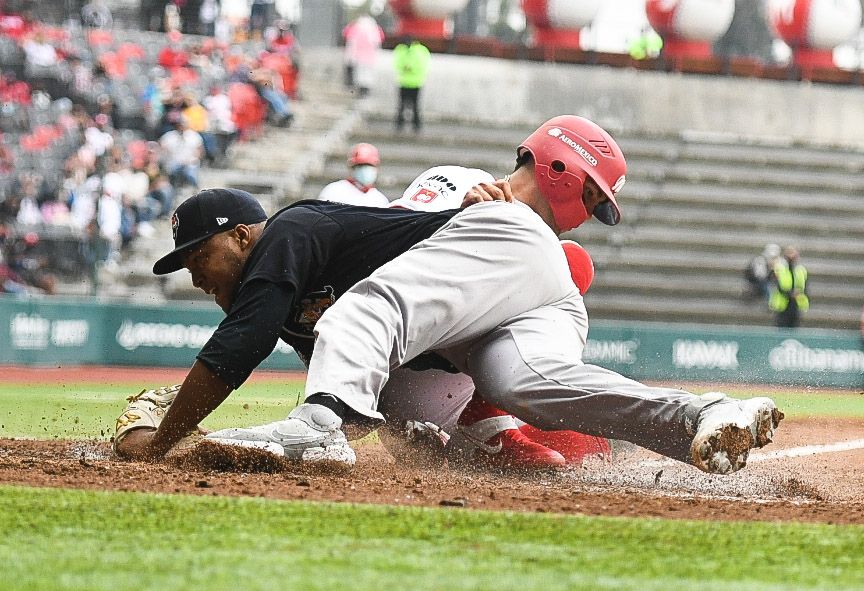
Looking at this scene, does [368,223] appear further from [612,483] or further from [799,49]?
[799,49]

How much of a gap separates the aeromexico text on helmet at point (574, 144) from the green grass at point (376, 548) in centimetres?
244

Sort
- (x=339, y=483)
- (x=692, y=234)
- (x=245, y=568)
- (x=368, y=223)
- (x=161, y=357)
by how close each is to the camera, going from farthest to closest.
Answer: (x=692, y=234), (x=161, y=357), (x=368, y=223), (x=339, y=483), (x=245, y=568)

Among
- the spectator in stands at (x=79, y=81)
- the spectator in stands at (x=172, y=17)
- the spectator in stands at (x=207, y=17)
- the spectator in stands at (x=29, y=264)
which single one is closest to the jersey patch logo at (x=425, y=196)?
the spectator in stands at (x=29, y=264)

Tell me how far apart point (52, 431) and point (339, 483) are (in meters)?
3.75

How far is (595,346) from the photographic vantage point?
1806 cm

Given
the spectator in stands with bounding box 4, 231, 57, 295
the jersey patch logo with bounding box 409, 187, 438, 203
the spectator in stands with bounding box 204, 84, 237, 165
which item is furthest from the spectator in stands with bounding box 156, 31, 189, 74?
the jersey patch logo with bounding box 409, 187, 438, 203

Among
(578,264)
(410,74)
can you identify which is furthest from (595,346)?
(578,264)

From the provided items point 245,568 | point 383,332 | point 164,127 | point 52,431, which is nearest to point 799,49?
point 164,127

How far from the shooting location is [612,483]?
5980 millimetres

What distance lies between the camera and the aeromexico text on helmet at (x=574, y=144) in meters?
6.47

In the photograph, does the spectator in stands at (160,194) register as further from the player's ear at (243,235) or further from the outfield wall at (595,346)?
the player's ear at (243,235)

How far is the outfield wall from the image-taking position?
16.7 m

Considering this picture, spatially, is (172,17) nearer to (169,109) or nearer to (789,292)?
(169,109)

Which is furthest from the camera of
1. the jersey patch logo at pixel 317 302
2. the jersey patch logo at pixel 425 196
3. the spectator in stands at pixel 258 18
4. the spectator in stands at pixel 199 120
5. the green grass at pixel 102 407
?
the spectator in stands at pixel 258 18
